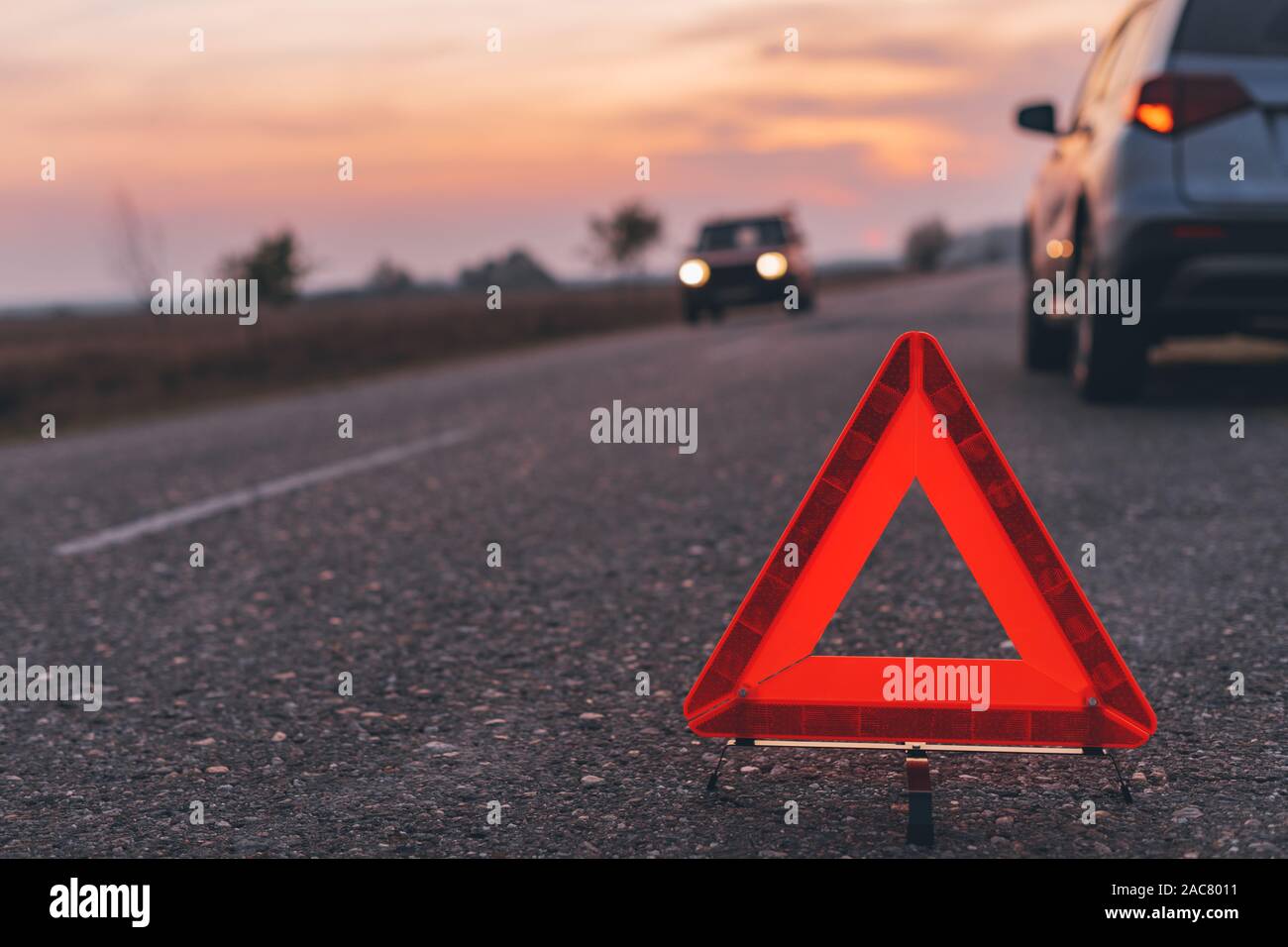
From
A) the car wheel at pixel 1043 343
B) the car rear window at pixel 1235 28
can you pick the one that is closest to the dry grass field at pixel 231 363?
the car wheel at pixel 1043 343

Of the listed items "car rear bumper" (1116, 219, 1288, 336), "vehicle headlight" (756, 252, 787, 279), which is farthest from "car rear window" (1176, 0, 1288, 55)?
"vehicle headlight" (756, 252, 787, 279)

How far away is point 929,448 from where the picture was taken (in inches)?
88.7

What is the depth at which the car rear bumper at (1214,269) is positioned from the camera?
5.92 metres

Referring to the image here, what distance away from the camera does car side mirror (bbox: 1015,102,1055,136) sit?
24.8 ft

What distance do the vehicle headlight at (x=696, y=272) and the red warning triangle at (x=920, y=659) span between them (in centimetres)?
1934

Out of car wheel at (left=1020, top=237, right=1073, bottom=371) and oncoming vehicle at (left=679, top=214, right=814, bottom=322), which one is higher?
oncoming vehicle at (left=679, top=214, right=814, bottom=322)

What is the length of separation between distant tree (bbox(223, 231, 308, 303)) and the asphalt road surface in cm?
4991

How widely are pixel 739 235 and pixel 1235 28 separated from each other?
1615cm

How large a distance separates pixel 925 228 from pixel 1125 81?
6361 inches

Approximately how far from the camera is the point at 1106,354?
689cm

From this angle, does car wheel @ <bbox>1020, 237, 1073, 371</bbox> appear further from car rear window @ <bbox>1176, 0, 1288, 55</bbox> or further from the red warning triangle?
the red warning triangle

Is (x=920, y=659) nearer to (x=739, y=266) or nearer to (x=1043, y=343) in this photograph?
(x=1043, y=343)
